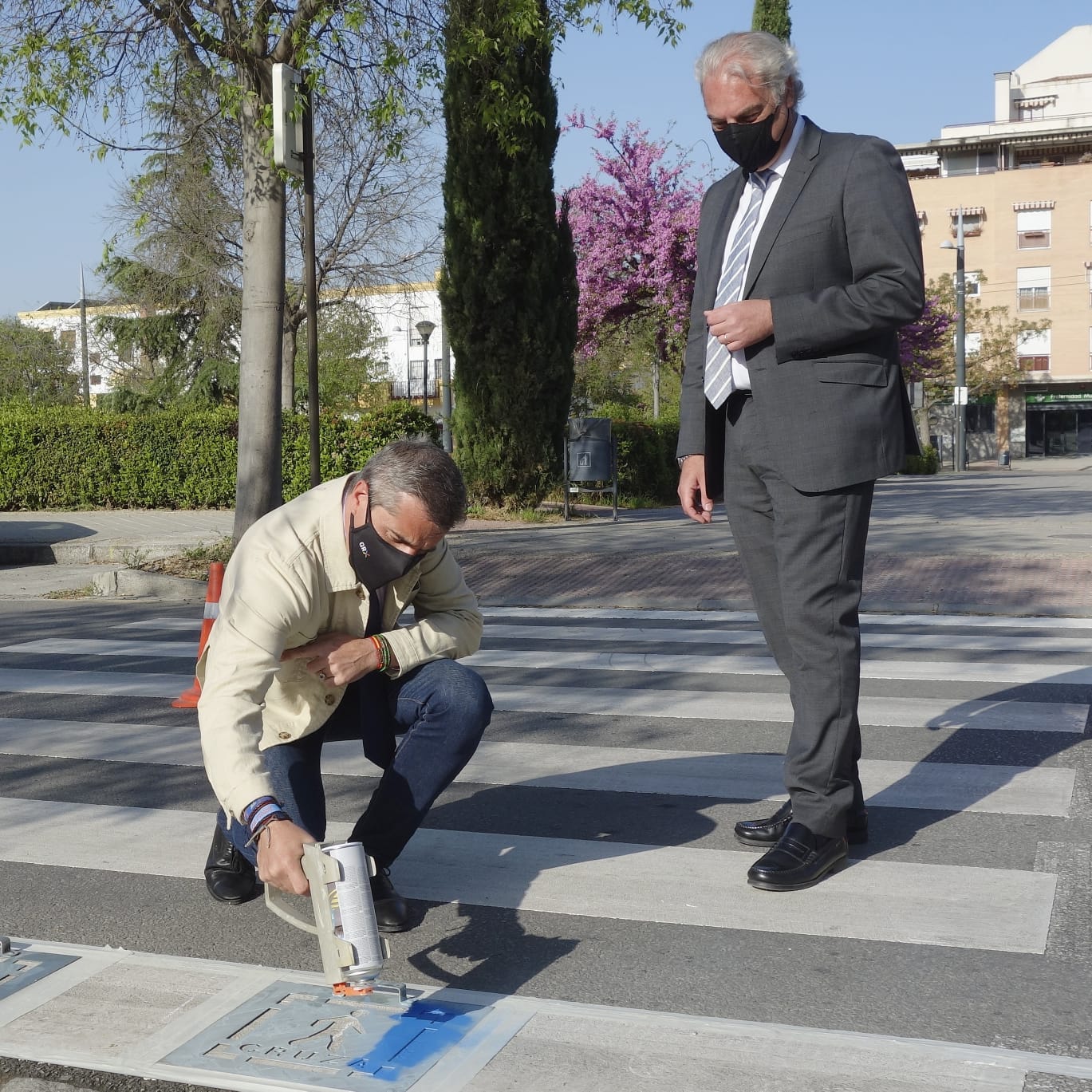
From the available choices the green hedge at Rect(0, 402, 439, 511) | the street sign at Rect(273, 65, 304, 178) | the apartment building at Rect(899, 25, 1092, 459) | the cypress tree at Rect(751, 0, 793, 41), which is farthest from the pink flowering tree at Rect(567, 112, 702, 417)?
the apartment building at Rect(899, 25, 1092, 459)

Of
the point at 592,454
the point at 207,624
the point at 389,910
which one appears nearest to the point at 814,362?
the point at 389,910

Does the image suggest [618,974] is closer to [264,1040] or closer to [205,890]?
[264,1040]

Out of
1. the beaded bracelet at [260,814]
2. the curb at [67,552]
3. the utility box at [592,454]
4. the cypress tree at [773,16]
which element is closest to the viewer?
the beaded bracelet at [260,814]

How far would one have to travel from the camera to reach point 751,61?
3.47 meters

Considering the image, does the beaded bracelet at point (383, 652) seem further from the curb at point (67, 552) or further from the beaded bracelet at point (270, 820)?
the curb at point (67, 552)

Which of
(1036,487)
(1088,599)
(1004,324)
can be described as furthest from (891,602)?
(1004,324)

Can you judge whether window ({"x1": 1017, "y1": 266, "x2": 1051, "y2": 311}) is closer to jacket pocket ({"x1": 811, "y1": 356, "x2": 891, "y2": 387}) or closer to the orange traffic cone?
the orange traffic cone

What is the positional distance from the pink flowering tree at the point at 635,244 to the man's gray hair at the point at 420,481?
83.8 ft

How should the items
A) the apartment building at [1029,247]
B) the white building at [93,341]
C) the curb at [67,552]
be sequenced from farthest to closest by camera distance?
the apartment building at [1029,247], the white building at [93,341], the curb at [67,552]

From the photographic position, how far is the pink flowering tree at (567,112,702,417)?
93.6ft

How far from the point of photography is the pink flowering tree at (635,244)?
93.6 feet

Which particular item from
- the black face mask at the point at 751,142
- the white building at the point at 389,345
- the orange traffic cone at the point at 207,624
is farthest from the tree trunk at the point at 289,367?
the black face mask at the point at 751,142

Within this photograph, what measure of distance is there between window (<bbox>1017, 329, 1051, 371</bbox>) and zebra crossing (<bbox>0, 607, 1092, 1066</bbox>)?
200 ft

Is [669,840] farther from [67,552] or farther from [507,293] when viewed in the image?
[507,293]
